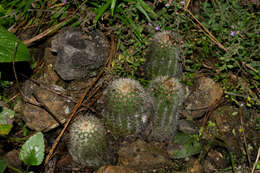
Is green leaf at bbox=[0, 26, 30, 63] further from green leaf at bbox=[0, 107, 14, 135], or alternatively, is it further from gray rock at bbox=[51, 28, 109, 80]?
green leaf at bbox=[0, 107, 14, 135]

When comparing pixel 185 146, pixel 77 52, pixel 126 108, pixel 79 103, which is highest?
pixel 77 52

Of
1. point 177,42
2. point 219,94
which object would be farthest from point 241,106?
point 177,42

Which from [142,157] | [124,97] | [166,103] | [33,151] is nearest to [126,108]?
[124,97]

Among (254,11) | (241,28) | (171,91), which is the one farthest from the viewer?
(254,11)

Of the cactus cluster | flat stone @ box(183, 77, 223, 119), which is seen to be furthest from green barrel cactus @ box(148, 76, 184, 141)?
flat stone @ box(183, 77, 223, 119)

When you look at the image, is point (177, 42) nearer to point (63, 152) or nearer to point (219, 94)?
point (219, 94)

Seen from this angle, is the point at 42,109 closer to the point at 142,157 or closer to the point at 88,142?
the point at 88,142

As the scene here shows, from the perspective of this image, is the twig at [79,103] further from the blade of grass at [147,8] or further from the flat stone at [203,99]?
the flat stone at [203,99]
